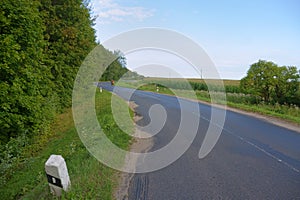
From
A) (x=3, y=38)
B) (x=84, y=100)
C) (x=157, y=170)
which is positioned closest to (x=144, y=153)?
(x=157, y=170)

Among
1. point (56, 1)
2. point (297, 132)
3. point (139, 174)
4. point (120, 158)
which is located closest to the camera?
point (139, 174)

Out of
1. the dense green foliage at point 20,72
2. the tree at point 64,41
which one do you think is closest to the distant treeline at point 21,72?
the dense green foliage at point 20,72

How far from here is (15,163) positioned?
6.75 metres

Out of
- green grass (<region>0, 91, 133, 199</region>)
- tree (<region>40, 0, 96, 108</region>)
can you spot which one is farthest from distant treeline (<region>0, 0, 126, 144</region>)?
tree (<region>40, 0, 96, 108</region>)

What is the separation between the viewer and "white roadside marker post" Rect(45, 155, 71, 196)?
3.27 metres

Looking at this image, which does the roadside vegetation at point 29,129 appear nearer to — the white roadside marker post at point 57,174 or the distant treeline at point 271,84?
the white roadside marker post at point 57,174

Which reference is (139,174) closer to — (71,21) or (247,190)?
(247,190)

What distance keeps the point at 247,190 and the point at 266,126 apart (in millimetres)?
7170

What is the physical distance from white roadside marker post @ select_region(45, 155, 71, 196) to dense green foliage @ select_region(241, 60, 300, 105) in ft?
62.9

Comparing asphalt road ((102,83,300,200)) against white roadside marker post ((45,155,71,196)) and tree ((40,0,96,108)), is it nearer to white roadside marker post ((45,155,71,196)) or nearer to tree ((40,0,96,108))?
white roadside marker post ((45,155,71,196))

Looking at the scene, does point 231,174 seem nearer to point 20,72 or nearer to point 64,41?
point 20,72

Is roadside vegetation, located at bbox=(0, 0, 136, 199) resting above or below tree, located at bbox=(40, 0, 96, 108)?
below

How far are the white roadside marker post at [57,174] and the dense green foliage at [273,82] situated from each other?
62.9ft

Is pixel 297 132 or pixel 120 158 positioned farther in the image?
pixel 297 132
